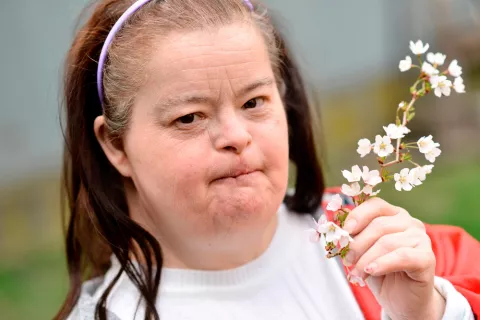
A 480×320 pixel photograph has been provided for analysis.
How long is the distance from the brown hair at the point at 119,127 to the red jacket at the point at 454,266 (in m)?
0.40

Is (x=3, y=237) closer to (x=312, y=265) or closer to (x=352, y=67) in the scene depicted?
(x=352, y=67)

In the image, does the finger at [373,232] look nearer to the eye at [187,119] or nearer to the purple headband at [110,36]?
the eye at [187,119]

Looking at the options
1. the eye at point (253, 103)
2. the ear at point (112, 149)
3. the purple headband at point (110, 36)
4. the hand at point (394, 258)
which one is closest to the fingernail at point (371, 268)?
the hand at point (394, 258)

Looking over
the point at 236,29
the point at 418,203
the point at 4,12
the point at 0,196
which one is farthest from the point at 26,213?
the point at 236,29

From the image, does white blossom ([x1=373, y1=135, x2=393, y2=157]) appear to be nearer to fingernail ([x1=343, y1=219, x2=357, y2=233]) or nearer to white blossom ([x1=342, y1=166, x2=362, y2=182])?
white blossom ([x1=342, y1=166, x2=362, y2=182])

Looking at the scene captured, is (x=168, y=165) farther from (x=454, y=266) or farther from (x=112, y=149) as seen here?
(x=454, y=266)

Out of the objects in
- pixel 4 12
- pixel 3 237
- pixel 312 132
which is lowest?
pixel 3 237

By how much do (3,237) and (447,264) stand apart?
407cm

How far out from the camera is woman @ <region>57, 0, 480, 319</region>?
6.51 ft

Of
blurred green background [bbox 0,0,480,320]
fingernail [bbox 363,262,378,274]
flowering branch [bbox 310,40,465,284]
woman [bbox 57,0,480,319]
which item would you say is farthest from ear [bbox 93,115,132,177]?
blurred green background [bbox 0,0,480,320]

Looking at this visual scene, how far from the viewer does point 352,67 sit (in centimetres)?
709

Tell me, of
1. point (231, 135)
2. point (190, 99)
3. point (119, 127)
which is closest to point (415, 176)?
point (231, 135)

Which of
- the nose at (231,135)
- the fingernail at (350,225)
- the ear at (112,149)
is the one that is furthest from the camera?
the ear at (112,149)

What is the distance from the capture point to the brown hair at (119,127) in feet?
6.95
